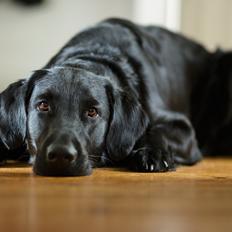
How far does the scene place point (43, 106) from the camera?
2434 millimetres

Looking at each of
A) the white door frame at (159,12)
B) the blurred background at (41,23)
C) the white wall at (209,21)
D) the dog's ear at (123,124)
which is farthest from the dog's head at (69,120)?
the blurred background at (41,23)

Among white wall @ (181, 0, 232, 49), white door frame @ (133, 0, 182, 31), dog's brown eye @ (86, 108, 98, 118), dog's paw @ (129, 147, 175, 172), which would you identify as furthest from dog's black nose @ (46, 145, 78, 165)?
white door frame @ (133, 0, 182, 31)

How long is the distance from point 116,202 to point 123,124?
106 centimetres

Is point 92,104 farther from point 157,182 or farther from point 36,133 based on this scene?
point 157,182

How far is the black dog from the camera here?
91.4 inches

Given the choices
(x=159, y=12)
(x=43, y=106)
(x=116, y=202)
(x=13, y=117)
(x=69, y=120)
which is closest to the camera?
(x=116, y=202)

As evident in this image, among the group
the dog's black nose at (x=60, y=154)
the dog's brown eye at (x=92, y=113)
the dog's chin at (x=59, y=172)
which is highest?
the dog's brown eye at (x=92, y=113)

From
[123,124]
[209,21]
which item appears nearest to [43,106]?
[123,124]

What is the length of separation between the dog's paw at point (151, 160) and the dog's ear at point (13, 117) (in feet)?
1.39

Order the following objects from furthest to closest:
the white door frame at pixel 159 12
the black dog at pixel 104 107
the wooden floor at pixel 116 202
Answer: the white door frame at pixel 159 12
the black dog at pixel 104 107
the wooden floor at pixel 116 202

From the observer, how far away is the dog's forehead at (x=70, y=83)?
7.92ft

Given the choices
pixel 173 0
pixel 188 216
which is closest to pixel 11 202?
pixel 188 216

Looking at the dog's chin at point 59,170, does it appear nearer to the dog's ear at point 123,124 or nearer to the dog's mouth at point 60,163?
the dog's mouth at point 60,163

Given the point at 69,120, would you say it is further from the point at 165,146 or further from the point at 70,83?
the point at 165,146
